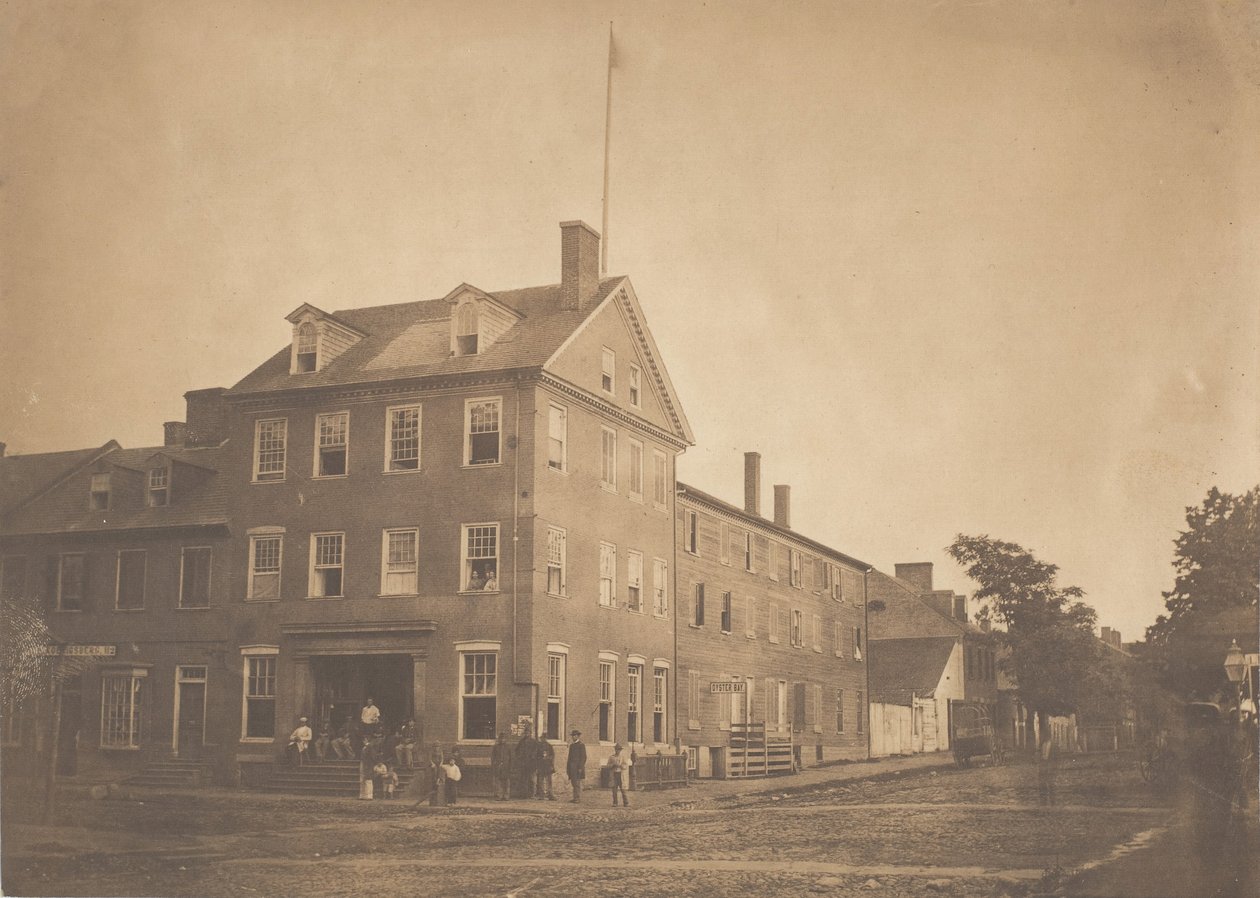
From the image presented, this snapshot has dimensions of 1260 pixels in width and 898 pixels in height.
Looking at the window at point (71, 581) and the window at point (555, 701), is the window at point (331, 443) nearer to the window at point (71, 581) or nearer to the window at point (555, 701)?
the window at point (71, 581)

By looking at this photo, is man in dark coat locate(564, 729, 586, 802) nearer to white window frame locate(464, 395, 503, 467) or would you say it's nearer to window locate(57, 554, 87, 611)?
white window frame locate(464, 395, 503, 467)

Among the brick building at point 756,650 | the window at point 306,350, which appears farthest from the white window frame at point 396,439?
the brick building at point 756,650

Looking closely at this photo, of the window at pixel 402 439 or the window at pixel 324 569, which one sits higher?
the window at pixel 402 439

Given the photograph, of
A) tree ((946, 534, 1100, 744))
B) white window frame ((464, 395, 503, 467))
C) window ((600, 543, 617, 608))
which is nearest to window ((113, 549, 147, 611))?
white window frame ((464, 395, 503, 467))

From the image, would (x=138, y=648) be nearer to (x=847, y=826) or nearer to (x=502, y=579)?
(x=502, y=579)

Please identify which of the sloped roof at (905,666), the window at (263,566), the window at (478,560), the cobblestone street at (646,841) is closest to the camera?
the cobblestone street at (646,841)

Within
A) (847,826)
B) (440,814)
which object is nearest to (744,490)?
(847,826)
